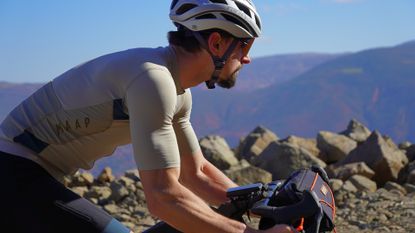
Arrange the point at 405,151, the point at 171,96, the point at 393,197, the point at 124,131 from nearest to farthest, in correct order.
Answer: the point at 171,96 → the point at 124,131 → the point at 393,197 → the point at 405,151

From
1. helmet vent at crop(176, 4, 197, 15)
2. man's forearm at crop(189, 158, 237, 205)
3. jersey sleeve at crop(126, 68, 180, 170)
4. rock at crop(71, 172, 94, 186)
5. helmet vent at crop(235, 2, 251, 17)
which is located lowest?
rock at crop(71, 172, 94, 186)

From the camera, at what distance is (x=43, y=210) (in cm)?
353

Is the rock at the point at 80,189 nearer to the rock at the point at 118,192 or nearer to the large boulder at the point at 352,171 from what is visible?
the rock at the point at 118,192

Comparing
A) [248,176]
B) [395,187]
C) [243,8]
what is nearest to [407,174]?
[395,187]

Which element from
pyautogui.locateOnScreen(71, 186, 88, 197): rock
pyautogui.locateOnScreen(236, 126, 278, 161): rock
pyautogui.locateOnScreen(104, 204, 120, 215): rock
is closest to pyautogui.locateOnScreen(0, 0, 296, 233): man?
pyautogui.locateOnScreen(104, 204, 120, 215): rock

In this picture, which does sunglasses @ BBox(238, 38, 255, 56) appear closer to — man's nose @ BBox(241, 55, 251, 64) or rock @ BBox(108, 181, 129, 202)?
man's nose @ BBox(241, 55, 251, 64)

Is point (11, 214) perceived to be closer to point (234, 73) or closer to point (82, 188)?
point (234, 73)

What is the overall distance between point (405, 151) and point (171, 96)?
11722 mm

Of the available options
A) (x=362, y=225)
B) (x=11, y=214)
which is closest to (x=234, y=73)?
(x=11, y=214)

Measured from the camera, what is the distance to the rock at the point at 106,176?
12953 mm

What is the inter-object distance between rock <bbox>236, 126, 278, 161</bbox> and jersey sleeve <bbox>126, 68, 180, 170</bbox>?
10.4 metres

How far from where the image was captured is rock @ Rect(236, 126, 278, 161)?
1467 cm

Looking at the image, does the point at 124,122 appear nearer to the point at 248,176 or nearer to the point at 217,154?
the point at 248,176

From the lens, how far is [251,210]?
11.2 feet
